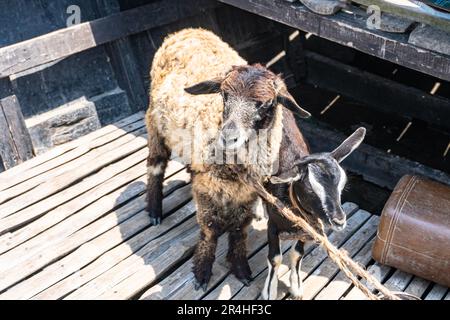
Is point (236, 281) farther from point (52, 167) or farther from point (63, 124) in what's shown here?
point (63, 124)

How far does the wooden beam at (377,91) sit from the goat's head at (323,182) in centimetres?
392

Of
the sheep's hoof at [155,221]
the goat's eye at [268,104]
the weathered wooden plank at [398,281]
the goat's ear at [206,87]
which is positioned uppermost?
the goat's ear at [206,87]

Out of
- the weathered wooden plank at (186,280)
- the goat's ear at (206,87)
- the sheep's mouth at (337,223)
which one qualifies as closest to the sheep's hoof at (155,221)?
the weathered wooden plank at (186,280)

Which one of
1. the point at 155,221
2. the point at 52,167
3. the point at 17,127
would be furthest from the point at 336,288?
the point at 17,127

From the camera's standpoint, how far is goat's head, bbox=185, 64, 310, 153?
391cm

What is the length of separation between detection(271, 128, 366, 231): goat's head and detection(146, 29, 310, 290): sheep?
1.17 ft

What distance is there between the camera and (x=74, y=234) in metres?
5.64

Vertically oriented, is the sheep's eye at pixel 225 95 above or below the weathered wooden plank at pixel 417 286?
above

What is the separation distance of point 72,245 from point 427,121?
5.16 m

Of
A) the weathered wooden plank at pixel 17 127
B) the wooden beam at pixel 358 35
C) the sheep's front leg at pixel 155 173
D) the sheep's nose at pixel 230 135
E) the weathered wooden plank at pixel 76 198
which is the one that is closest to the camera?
the sheep's nose at pixel 230 135

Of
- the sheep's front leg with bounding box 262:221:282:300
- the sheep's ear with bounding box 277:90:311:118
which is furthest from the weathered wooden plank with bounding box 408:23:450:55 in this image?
the sheep's front leg with bounding box 262:221:282:300

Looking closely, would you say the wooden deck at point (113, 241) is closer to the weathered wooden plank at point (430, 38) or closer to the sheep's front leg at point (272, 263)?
the sheep's front leg at point (272, 263)

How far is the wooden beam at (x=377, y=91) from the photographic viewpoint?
7559 mm

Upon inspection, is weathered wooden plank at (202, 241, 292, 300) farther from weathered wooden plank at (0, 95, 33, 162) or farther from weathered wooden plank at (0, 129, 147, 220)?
weathered wooden plank at (0, 95, 33, 162)
